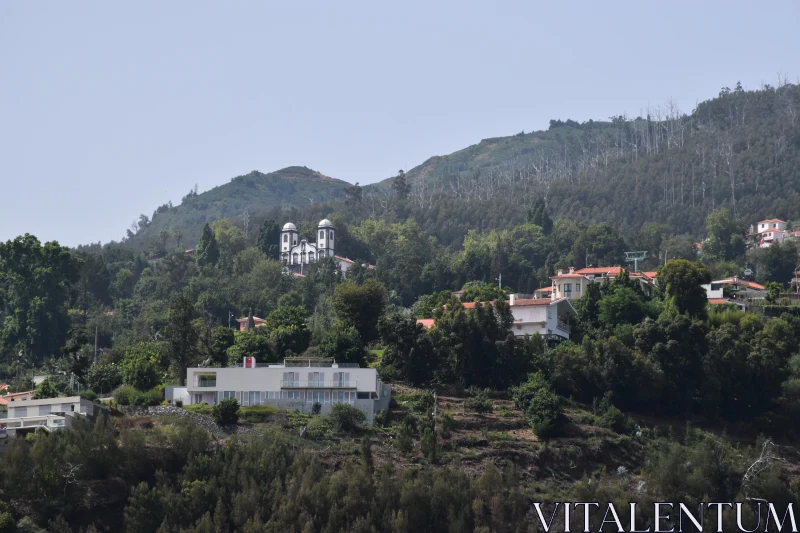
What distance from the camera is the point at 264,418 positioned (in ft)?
222

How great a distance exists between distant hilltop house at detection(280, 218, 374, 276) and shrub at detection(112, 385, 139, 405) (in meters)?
52.4

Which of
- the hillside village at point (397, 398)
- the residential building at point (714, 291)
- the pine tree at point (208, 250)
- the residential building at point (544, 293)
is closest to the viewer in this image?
the hillside village at point (397, 398)

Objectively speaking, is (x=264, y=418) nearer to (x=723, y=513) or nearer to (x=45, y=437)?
(x=45, y=437)

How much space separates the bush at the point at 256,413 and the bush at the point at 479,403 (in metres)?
9.59

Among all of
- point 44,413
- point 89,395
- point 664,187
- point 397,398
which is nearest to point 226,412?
point 89,395

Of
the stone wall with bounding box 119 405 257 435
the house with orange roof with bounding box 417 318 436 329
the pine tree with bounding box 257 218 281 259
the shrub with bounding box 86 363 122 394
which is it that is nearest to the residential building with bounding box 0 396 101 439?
the stone wall with bounding box 119 405 257 435

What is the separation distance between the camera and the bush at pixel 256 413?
67381 mm

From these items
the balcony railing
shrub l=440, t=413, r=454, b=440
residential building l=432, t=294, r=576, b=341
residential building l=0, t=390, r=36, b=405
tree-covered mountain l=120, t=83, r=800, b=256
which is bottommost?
shrub l=440, t=413, r=454, b=440

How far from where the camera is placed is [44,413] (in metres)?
65.6

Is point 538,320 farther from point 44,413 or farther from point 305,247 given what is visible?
point 305,247

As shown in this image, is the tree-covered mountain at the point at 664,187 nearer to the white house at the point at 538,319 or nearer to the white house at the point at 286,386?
the white house at the point at 538,319

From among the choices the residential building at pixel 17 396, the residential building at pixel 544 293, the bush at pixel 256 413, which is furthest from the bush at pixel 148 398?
the residential building at pixel 544 293

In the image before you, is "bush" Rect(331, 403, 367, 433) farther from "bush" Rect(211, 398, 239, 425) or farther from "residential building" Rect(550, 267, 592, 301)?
"residential building" Rect(550, 267, 592, 301)

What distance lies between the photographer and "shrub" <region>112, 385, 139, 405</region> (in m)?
69.1
